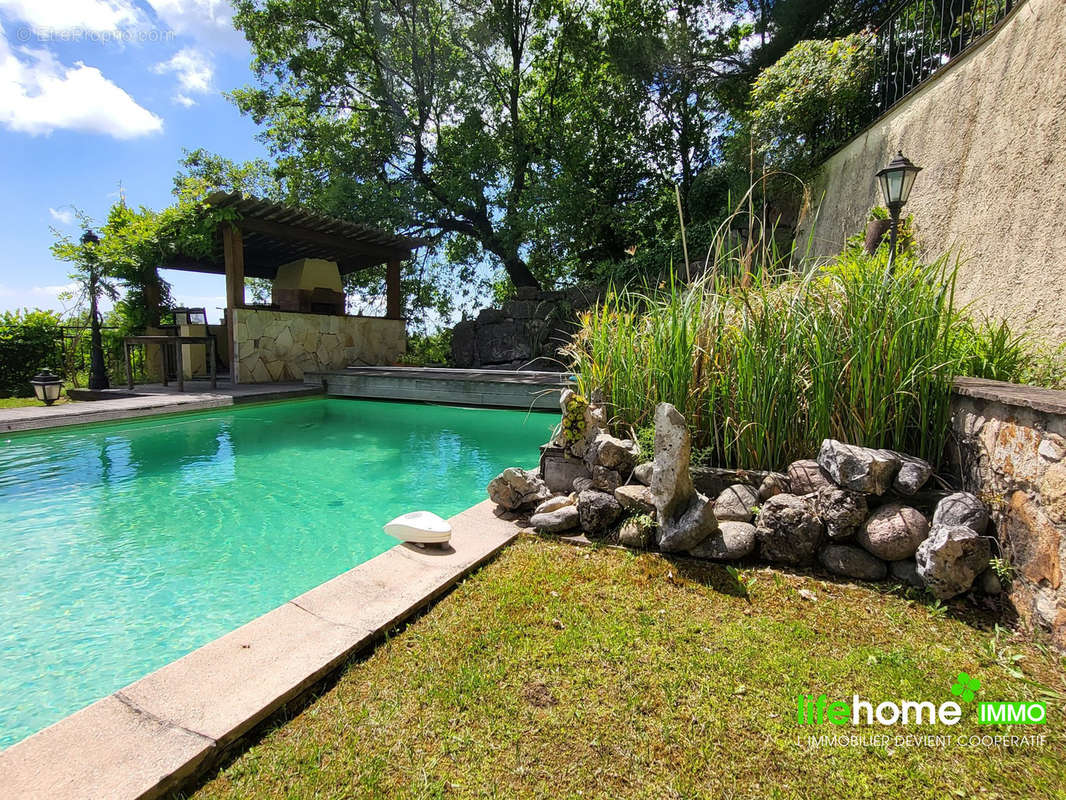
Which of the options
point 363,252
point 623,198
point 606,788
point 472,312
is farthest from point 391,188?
point 606,788

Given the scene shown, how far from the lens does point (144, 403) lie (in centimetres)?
616

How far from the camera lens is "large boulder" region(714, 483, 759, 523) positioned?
2.36 metres

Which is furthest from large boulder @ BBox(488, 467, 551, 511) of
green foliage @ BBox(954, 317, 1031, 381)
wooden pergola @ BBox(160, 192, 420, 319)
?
wooden pergola @ BBox(160, 192, 420, 319)

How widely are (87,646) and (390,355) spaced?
9976 mm

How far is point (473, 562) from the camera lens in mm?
2199

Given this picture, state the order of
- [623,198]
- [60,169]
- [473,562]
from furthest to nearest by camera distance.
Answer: [623,198] → [60,169] → [473,562]

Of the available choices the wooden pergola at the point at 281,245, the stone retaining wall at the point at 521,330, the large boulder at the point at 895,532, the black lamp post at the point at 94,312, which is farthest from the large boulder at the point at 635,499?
the stone retaining wall at the point at 521,330

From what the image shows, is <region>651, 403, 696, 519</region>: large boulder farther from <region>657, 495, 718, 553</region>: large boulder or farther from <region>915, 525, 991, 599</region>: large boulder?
<region>915, 525, 991, 599</region>: large boulder

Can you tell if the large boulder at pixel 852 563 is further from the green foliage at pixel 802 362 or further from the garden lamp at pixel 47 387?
the garden lamp at pixel 47 387

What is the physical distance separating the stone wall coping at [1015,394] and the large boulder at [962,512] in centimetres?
39

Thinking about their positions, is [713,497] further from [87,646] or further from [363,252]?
[363,252]

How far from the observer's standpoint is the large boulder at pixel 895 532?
1948 mm

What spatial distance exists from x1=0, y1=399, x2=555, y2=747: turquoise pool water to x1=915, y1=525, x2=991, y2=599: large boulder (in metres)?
2.60

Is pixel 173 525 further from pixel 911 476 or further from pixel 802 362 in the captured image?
pixel 911 476
